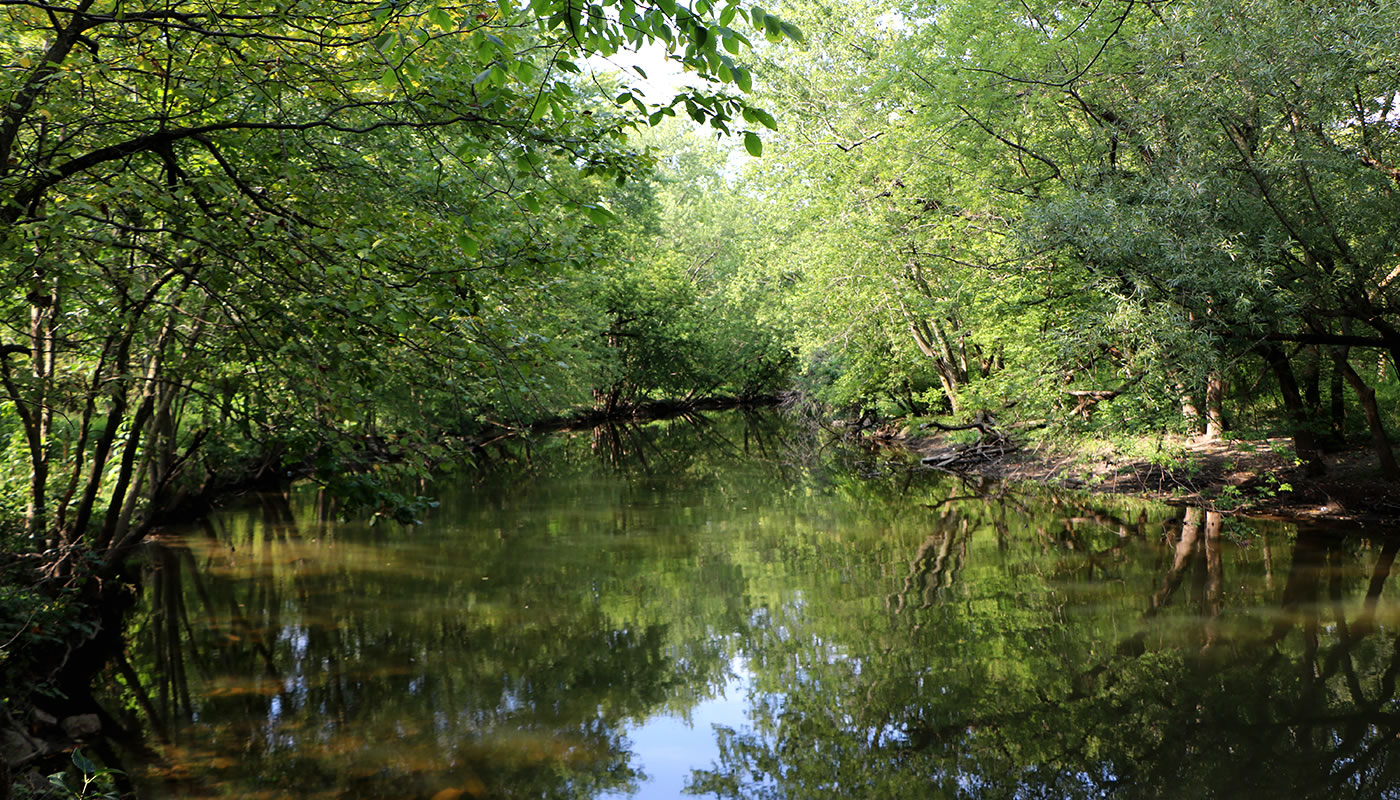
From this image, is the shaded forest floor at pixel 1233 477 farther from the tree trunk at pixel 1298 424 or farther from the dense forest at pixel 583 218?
the dense forest at pixel 583 218

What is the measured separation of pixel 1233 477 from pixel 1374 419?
202cm

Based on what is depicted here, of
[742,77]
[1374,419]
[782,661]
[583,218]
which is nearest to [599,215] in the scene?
[742,77]

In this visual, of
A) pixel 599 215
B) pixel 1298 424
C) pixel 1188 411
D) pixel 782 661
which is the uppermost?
pixel 599 215

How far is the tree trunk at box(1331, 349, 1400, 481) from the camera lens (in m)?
11.5

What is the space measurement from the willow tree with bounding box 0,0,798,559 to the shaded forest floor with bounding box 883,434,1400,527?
9.92m

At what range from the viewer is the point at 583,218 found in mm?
6422

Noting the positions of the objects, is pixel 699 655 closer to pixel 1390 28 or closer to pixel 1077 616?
pixel 1077 616

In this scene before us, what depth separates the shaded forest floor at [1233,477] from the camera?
39.2 ft

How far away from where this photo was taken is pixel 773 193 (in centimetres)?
2445

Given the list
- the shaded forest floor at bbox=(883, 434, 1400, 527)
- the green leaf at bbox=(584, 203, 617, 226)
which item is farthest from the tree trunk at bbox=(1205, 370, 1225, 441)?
the green leaf at bbox=(584, 203, 617, 226)

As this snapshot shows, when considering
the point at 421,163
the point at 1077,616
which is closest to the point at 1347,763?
the point at 1077,616

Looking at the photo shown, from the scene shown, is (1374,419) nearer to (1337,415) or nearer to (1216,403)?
(1216,403)

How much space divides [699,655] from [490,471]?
14725mm

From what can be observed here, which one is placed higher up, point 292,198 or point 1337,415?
point 292,198
